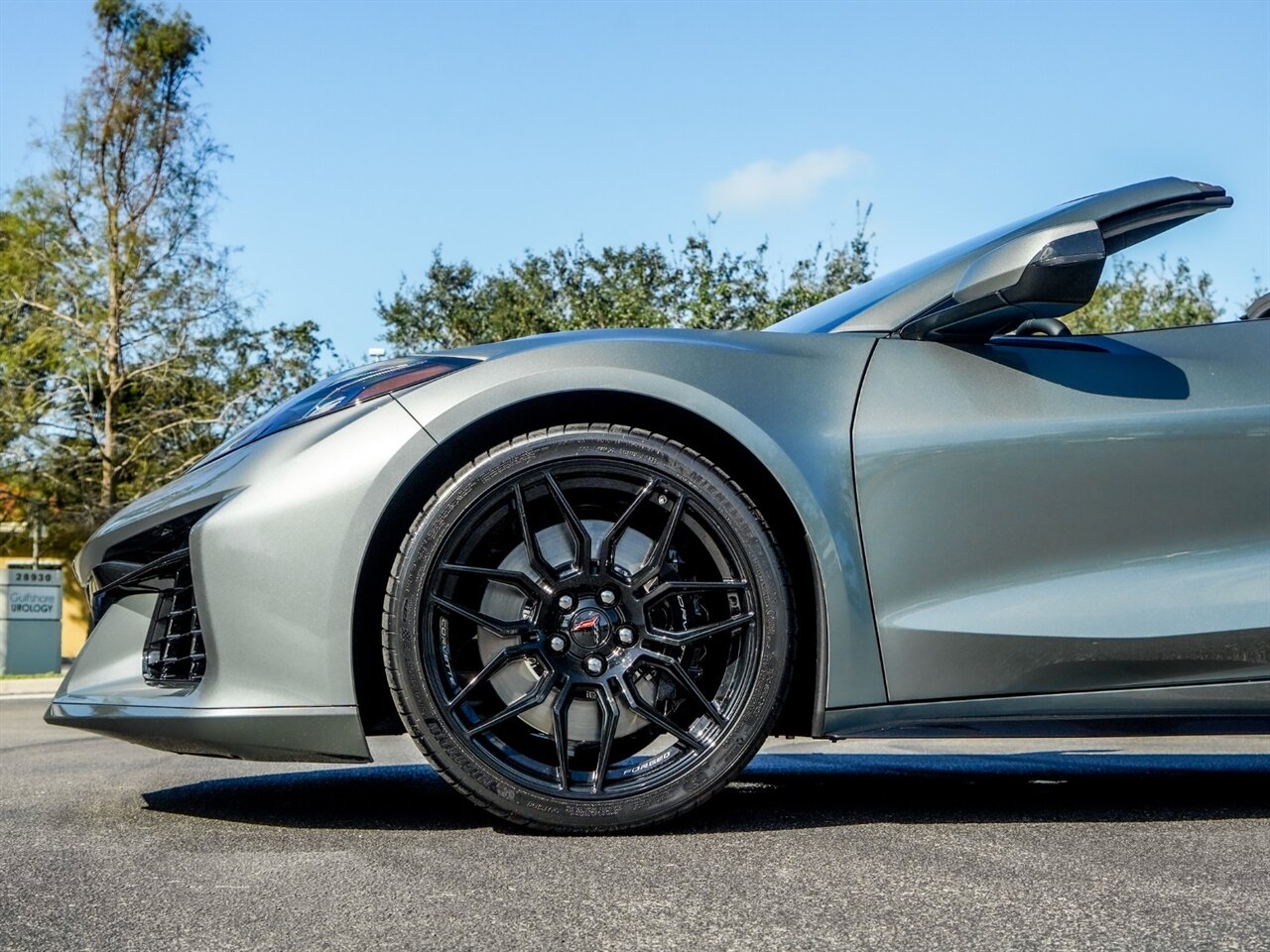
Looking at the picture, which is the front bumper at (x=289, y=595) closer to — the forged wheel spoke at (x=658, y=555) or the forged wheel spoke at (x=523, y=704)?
the forged wheel spoke at (x=523, y=704)

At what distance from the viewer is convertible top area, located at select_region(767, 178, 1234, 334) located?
305cm

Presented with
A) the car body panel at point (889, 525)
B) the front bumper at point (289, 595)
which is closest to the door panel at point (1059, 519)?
the car body panel at point (889, 525)

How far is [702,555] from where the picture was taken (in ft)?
9.32

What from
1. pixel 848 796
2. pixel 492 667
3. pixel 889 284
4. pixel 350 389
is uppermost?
pixel 889 284

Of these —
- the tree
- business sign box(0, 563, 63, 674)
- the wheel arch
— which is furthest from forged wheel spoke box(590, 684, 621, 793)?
the tree

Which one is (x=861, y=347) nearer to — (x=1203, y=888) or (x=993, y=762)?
(x=1203, y=888)

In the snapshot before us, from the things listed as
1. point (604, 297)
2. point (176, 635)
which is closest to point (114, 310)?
point (604, 297)

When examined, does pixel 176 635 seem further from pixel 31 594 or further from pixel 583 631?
pixel 31 594

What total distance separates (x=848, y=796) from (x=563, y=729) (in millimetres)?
1052

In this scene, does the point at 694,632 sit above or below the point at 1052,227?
below

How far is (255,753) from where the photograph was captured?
2.69m

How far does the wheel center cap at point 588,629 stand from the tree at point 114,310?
25.3m

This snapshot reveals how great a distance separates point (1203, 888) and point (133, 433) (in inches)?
1077

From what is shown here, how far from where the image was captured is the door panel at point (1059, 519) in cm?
282
